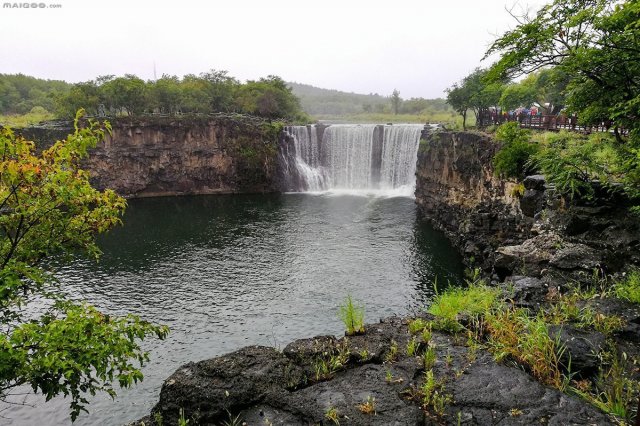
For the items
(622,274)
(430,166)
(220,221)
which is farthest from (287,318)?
(430,166)

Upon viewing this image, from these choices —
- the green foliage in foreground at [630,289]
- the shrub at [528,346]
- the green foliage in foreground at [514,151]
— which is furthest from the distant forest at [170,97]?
the shrub at [528,346]

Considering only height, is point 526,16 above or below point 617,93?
above

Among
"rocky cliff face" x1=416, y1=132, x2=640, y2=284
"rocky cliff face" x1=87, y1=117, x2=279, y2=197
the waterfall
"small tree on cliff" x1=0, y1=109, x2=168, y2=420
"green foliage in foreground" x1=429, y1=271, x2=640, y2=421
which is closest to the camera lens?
"small tree on cliff" x1=0, y1=109, x2=168, y2=420

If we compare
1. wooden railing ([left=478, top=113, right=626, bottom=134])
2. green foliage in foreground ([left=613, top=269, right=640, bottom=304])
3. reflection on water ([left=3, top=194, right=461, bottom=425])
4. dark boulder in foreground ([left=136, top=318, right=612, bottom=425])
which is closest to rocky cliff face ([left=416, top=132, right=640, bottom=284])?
green foliage in foreground ([left=613, top=269, right=640, bottom=304])

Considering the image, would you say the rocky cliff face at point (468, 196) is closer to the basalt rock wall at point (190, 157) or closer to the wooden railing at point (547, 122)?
the wooden railing at point (547, 122)

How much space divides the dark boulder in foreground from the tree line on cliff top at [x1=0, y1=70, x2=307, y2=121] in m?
62.6

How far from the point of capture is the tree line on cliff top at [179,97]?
6212 cm

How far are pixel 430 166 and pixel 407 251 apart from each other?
16559mm

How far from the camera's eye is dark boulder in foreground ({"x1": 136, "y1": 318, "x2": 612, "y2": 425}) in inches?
283

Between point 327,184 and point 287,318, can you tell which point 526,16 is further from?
A: point 327,184

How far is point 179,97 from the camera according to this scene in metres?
65.8

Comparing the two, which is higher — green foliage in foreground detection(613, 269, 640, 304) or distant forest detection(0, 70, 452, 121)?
distant forest detection(0, 70, 452, 121)

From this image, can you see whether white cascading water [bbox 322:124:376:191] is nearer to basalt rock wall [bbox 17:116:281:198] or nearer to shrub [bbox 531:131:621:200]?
basalt rock wall [bbox 17:116:281:198]

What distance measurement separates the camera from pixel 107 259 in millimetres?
32500
